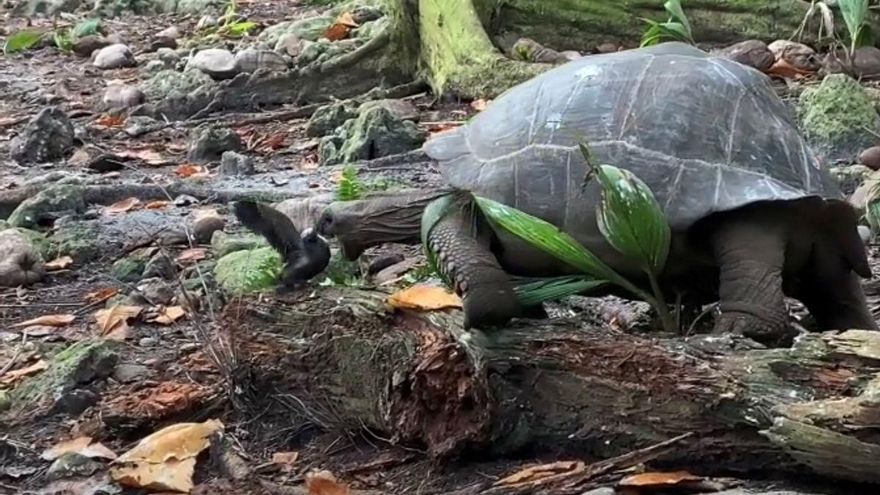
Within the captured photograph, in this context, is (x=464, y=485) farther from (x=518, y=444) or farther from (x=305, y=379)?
(x=305, y=379)

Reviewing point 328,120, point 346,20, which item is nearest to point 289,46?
point 346,20

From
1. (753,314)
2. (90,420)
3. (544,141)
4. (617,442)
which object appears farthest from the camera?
(90,420)

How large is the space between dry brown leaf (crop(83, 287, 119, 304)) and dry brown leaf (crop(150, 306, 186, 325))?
1.62 ft

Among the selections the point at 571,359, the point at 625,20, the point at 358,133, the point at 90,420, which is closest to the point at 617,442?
the point at 571,359

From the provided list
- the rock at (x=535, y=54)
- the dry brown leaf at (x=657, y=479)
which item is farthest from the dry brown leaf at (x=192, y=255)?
the rock at (x=535, y=54)

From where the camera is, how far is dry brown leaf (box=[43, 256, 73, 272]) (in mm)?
5406

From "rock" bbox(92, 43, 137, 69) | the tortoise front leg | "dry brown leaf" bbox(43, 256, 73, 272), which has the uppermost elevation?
the tortoise front leg

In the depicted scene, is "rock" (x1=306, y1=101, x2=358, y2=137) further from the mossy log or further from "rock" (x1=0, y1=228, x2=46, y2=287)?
the mossy log

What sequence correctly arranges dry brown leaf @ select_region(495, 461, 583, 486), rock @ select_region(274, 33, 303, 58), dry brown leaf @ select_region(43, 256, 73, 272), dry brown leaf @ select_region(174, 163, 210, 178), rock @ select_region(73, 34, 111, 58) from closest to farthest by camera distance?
dry brown leaf @ select_region(495, 461, 583, 486)
dry brown leaf @ select_region(43, 256, 73, 272)
dry brown leaf @ select_region(174, 163, 210, 178)
rock @ select_region(274, 33, 303, 58)
rock @ select_region(73, 34, 111, 58)

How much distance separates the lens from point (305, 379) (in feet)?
11.0

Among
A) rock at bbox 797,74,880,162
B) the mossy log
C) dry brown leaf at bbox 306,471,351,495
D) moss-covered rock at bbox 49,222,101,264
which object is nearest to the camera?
the mossy log

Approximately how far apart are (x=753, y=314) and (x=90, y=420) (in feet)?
5.85

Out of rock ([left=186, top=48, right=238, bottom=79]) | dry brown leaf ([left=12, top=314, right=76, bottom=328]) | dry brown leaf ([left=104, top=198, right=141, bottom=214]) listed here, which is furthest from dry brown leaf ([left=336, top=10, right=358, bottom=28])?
dry brown leaf ([left=12, top=314, right=76, bottom=328])

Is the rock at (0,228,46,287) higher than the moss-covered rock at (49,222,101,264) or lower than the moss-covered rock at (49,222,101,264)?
higher
